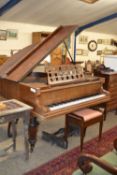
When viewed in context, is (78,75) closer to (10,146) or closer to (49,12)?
(10,146)

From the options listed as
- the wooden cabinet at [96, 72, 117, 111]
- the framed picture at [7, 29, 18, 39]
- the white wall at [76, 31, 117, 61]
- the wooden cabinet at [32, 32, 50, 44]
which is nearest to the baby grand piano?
the wooden cabinet at [96, 72, 117, 111]

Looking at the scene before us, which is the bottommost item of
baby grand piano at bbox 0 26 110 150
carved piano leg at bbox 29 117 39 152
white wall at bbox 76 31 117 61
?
carved piano leg at bbox 29 117 39 152

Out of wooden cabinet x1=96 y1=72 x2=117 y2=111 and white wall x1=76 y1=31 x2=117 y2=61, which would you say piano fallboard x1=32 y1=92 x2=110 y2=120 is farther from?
white wall x1=76 y1=31 x2=117 y2=61

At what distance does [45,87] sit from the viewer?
2.58 m

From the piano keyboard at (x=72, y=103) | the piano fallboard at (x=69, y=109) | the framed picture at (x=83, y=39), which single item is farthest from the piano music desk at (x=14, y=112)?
the framed picture at (x=83, y=39)

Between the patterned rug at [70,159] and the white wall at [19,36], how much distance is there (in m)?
4.64

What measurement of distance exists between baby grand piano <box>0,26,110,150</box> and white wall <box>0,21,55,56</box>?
4060 millimetres

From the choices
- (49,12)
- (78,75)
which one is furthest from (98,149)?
(49,12)

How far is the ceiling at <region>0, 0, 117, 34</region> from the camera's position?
19.1 feet

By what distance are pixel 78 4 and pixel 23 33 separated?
2150 mm

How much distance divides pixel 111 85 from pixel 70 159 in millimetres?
2085

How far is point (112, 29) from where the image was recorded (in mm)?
9812

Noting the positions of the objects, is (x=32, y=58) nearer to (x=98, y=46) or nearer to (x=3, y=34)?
(x=3, y=34)

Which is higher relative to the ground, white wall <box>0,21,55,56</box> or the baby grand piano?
white wall <box>0,21,55,56</box>
